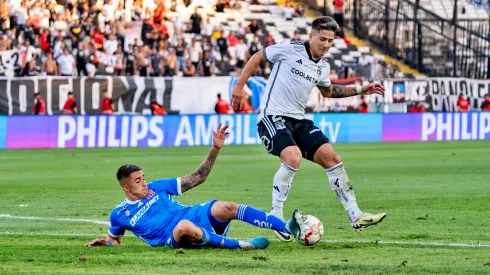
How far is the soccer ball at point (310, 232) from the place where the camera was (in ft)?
33.0

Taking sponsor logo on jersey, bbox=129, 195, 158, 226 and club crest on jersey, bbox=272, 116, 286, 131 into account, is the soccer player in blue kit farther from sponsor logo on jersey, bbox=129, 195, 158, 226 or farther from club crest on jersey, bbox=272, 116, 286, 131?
club crest on jersey, bbox=272, 116, 286, 131

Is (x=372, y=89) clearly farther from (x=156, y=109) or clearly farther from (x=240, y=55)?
(x=240, y=55)

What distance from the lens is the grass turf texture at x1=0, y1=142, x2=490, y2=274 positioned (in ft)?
30.2

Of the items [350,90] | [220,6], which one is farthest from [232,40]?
[350,90]

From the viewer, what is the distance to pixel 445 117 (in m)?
39.0

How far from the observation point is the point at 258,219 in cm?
1002

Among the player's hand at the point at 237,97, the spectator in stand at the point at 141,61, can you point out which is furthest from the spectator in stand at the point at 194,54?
the player's hand at the point at 237,97

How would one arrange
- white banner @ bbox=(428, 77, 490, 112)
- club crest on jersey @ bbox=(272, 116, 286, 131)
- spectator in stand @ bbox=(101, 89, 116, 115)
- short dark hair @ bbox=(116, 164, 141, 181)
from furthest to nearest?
white banner @ bbox=(428, 77, 490, 112) < spectator in stand @ bbox=(101, 89, 116, 115) < club crest on jersey @ bbox=(272, 116, 286, 131) < short dark hair @ bbox=(116, 164, 141, 181)

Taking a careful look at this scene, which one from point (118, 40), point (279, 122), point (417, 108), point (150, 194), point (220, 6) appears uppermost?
point (220, 6)

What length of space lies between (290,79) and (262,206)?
400 cm

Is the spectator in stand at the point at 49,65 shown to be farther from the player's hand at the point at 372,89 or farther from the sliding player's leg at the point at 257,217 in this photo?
the sliding player's leg at the point at 257,217

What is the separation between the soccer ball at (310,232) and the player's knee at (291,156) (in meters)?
1.43

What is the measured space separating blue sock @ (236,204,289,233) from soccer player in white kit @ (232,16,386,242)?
5.05 feet

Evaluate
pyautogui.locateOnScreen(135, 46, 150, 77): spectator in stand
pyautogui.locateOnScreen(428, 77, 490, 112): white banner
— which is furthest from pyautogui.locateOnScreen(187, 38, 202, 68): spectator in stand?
pyautogui.locateOnScreen(428, 77, 490, 112): white banner
